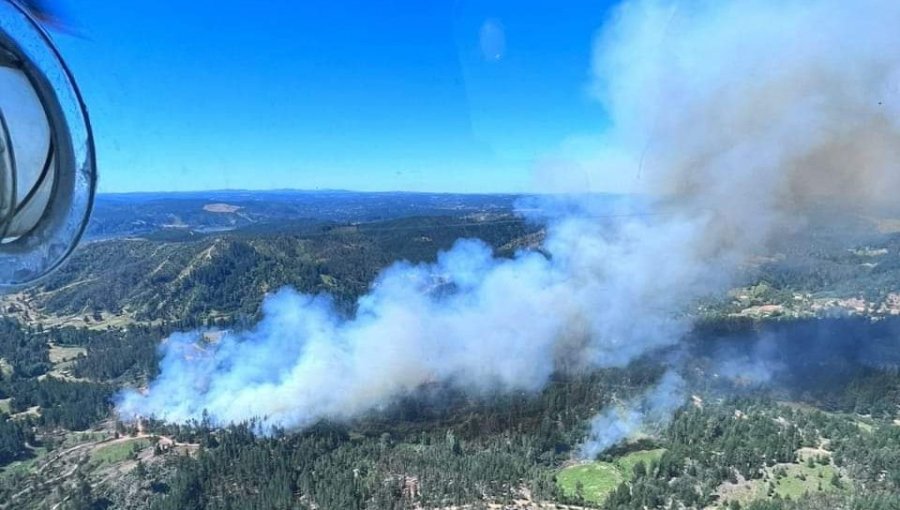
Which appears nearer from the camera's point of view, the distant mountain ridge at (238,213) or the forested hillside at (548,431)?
the forested hillside at (548,431)

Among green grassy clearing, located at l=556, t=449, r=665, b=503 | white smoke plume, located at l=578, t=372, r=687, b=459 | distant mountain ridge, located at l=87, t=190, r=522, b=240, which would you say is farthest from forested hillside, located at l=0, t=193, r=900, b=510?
distant mountain ridge, located at l=87, t=190, r=522, b=240

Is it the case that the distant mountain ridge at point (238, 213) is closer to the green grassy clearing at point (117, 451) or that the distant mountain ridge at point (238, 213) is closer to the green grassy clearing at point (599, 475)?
the green grassy clearing at point (117, 451)

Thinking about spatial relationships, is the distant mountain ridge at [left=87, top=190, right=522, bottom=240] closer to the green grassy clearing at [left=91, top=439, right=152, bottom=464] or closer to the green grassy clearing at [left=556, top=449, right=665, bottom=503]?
the green grassy clearing at [left=91, top=439, right=152, bottom=464]

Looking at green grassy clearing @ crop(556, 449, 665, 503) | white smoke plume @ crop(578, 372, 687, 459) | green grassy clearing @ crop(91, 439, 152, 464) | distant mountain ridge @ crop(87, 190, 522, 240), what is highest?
distant mountain ridge @ crop(87, 190, 522, 240)

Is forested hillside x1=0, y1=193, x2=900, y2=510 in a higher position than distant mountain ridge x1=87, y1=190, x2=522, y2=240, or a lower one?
lower

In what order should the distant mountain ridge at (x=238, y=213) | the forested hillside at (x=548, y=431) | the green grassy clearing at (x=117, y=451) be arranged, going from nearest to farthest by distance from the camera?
the forested hillside at (x=548, y=431) < the green grassy clearing at (x=117, y=451) < the distant mountain ridge at (x=238, y=213)

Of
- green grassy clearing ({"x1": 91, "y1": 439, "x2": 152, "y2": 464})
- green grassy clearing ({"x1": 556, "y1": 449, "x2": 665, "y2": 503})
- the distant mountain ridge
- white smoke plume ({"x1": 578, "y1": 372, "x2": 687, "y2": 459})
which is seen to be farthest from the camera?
the distant mountain ridge

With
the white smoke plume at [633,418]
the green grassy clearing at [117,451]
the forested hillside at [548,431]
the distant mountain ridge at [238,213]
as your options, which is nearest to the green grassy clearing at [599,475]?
the forested hillside at [548,431]

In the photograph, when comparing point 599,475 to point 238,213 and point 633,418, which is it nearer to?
point 633,418
